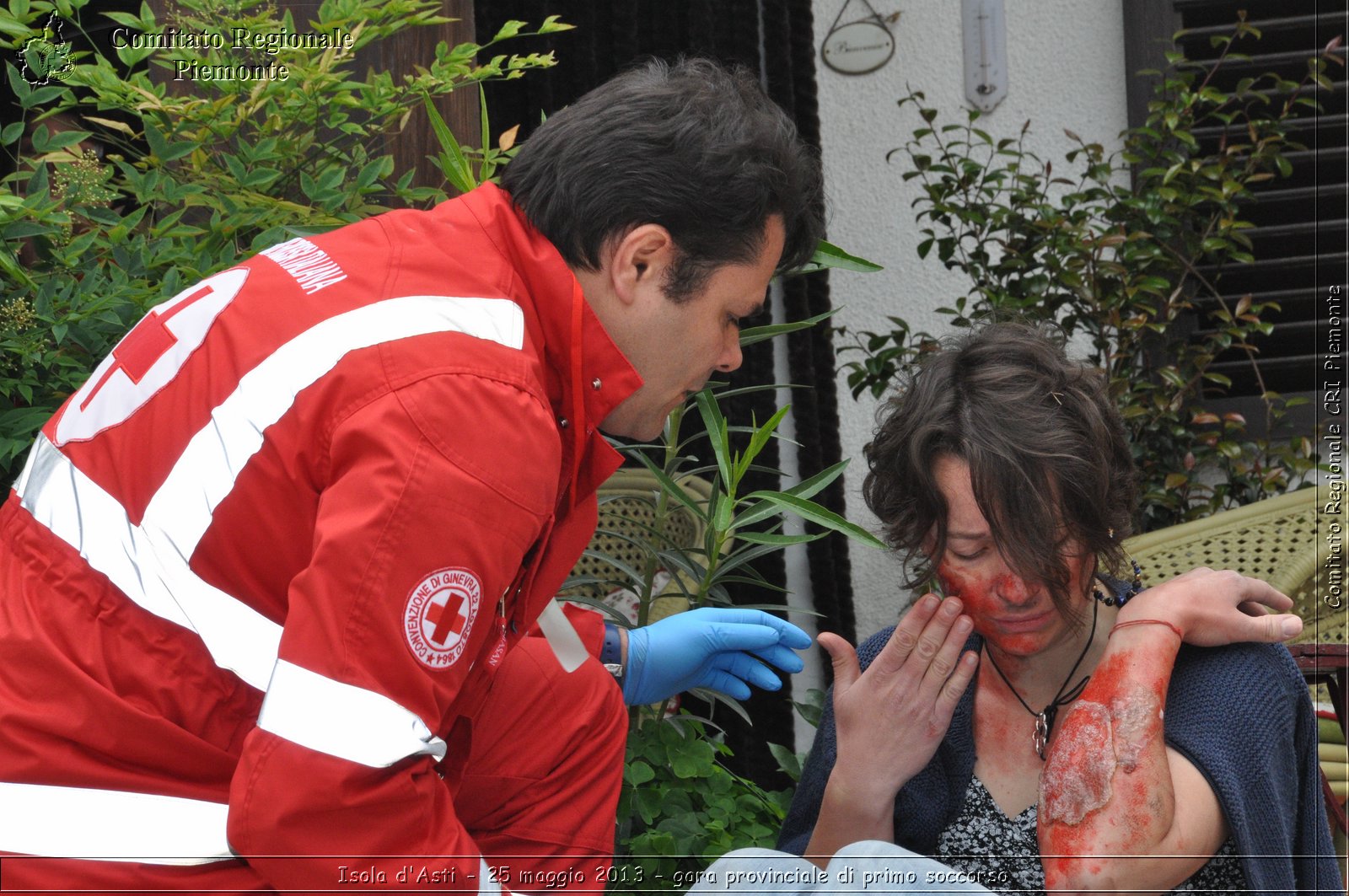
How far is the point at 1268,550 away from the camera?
7.70 feet

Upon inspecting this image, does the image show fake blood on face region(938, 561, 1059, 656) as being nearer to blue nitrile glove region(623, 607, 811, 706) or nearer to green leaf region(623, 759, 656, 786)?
blue nitrile glove region(623, 607, 811, 706)

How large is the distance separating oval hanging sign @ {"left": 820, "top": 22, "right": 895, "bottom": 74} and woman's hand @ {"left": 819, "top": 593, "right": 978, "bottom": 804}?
2022mm

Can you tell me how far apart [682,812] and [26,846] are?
0.98 metres

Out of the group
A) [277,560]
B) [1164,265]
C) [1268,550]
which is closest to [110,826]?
[277,560]

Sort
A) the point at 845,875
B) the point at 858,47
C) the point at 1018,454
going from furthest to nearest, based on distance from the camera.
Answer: the point at 858,47 < the point at 1018,454 < the point at 845,875

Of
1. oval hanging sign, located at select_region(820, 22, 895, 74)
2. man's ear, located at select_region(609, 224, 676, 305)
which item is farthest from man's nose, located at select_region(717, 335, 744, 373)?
oval hanging sign, located at select_region(820, 22, 895, 74)

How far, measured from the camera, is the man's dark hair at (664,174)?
125 centimetres

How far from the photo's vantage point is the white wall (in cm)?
306

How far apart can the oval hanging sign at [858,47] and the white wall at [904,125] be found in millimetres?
26

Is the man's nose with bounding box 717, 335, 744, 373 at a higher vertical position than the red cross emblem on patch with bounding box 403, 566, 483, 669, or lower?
higher

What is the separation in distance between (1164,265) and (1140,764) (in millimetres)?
1733

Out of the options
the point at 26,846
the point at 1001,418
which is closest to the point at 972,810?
the point at 1001,418

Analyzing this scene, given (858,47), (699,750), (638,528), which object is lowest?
(699,750)

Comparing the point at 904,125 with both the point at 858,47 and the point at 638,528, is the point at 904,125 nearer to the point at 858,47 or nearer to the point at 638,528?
the point at 858,47
